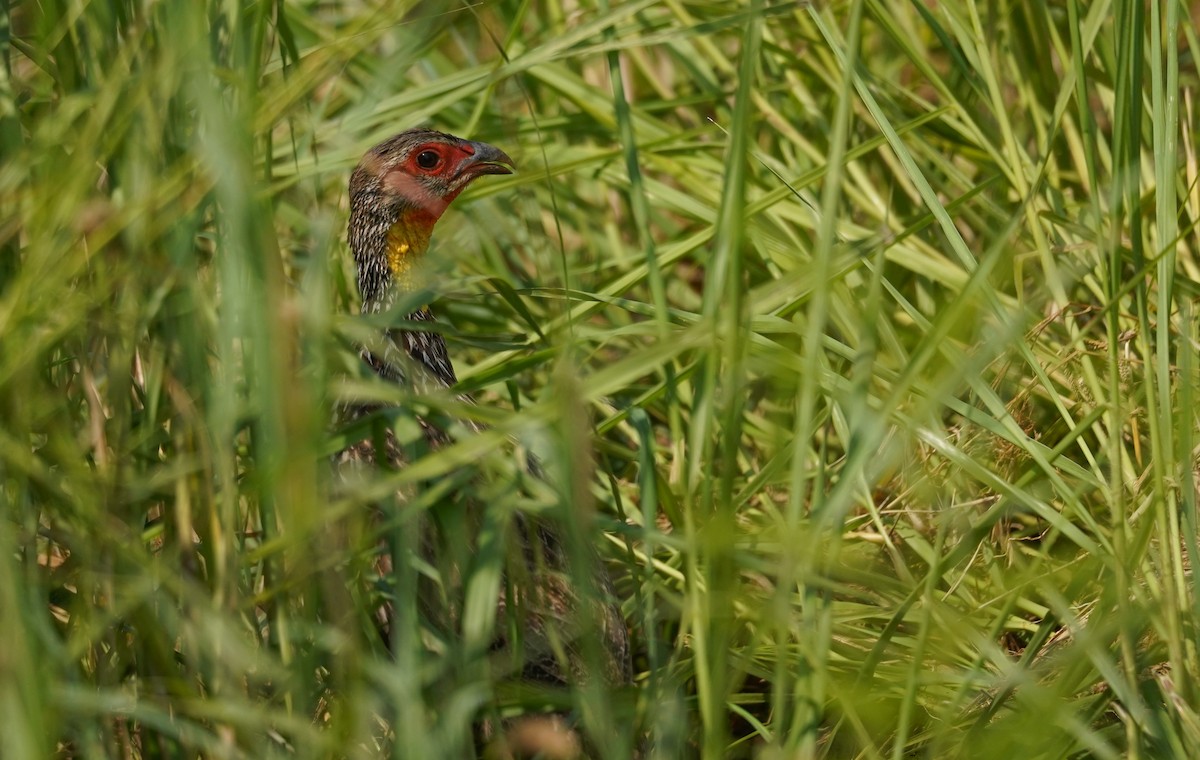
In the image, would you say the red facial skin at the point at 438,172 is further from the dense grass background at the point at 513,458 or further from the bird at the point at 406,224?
the dense grass background at the point at 513,458

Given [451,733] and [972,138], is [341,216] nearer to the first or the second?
[972,138]

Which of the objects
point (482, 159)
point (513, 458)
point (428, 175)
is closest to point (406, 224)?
point (428, 175)

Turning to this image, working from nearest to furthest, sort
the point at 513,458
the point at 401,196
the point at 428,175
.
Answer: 1. the point at 513,458
2. the point at 401,196
3. the point at 428,175

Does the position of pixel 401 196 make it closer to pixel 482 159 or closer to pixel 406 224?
pixel 406 224

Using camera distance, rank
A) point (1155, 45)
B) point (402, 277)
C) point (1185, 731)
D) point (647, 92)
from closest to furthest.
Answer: point (1185, 731) < point (1155, 45) < point (402, 277) < point (647, 92)

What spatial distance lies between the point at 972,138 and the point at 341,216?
1.80 m

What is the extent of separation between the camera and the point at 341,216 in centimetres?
382

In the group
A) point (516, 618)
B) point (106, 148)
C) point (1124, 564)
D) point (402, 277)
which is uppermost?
point (106, 148)

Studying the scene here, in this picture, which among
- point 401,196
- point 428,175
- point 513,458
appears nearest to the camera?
point 513,458

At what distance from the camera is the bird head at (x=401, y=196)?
3.54 meters

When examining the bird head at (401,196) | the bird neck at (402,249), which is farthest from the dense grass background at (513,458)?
the bird neck at (402,249)

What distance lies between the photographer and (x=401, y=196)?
3525 mm

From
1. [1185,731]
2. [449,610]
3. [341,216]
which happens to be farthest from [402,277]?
[1185,731]

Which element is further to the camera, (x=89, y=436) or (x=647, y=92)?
(x=647, y=92)
